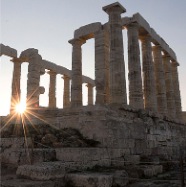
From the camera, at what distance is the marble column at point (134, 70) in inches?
643

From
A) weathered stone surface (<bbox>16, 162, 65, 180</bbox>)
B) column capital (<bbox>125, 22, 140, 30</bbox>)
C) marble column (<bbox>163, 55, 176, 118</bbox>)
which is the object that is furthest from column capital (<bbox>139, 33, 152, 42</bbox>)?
weathered stone surface (<bbox>16, 162, 65, 180</bbox>)

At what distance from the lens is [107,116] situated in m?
10.6

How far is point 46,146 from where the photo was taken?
910cm

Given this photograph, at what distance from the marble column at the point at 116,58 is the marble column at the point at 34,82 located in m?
8.32

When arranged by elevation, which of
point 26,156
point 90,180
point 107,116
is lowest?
point 90,180

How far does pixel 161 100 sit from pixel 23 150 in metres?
14.4

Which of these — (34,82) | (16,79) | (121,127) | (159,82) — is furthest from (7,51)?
(121,127)

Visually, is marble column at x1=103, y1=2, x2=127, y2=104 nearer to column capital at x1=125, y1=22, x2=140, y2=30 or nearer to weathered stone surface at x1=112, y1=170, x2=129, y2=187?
column capital at x1=125, y1=22, x2=140, y2=30

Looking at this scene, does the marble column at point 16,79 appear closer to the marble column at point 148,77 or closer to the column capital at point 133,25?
the column capital at point 133,25

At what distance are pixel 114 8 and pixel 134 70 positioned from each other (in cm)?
428

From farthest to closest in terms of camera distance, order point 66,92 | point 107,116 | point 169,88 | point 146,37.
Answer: point 66,92 → point 169,88 → point 146,37 → point 107,116

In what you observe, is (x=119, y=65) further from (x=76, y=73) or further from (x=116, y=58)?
(x=76, y=73)

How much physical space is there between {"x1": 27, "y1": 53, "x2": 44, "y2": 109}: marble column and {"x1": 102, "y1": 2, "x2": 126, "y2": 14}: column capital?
329 inches

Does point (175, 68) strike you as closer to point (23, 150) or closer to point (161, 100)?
point (161, 100)
